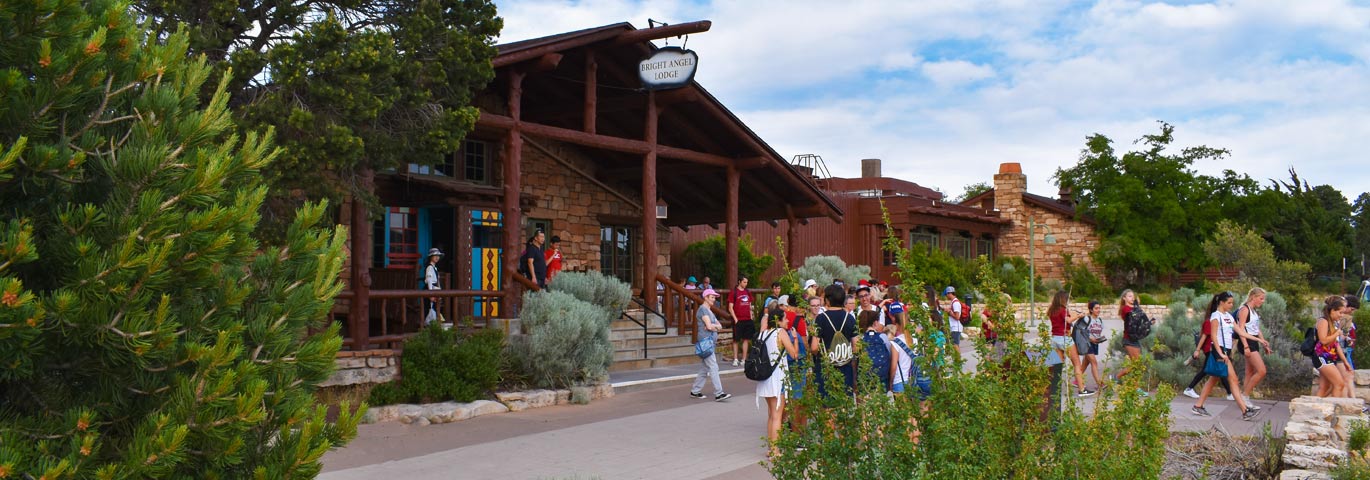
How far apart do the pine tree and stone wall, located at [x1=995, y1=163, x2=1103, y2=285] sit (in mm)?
37801

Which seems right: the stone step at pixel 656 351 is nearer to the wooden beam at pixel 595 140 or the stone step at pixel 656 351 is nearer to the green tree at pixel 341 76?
the wooden beam at pixel 595 140

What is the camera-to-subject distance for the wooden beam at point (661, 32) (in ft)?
44.3

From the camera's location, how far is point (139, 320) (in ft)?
10.1

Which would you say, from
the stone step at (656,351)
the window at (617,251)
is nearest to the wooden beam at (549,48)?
the stone step at (656,351)

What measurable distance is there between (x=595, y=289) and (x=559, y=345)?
2.40 meters

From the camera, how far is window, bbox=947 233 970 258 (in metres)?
38.0

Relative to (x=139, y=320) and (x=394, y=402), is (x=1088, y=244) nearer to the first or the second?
(x=394, y=402)

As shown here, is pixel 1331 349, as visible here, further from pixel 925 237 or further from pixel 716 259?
pixel 925 237

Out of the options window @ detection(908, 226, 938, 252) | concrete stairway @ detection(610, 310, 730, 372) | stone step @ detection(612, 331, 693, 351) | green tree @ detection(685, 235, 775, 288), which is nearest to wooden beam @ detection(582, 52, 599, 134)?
concrete stairway @ detection(610, 310, 730, 372)

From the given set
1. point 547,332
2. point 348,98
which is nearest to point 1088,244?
point 547,332

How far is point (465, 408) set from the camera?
1070cm

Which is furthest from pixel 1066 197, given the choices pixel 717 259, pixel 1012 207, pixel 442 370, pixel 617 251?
pixel 442 370

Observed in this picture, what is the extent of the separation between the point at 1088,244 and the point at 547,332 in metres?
32.2

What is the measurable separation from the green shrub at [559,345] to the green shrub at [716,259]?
1100 cm
